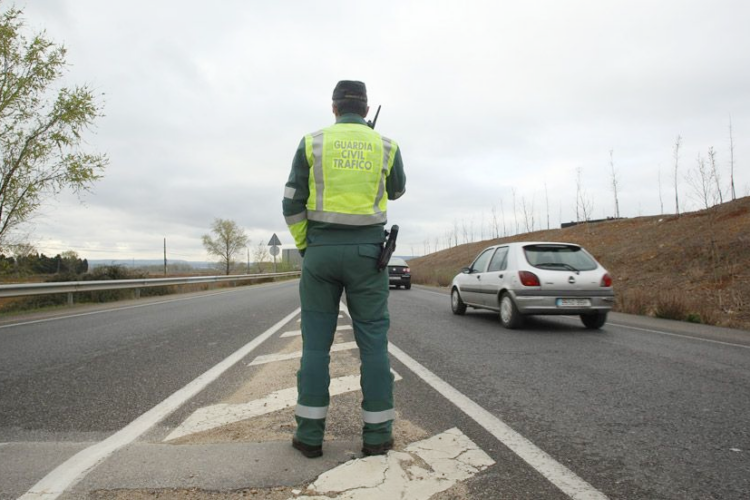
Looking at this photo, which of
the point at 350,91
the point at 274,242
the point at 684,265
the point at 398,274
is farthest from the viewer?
the point at 274,242

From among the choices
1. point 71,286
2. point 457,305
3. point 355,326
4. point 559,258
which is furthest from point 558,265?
point 71,286

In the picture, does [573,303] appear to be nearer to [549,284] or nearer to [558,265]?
[549,284]

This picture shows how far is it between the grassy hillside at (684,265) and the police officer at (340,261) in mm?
9177

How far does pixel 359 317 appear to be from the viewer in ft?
8.84

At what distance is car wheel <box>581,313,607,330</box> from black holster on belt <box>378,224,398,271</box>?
21.2ft

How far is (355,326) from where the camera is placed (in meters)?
2.71

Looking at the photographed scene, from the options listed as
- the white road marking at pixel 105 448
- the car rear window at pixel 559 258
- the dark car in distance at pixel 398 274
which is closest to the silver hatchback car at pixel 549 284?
the car rear window at pixel 559 258

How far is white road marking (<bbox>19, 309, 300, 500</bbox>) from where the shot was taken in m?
2.19

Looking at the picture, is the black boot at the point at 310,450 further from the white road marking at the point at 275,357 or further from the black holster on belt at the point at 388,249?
the white road marking at the point at 275,357

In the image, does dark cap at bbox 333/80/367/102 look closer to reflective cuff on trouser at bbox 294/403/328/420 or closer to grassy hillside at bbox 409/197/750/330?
reflective cuff on trouser at bbox 294/403/328/420

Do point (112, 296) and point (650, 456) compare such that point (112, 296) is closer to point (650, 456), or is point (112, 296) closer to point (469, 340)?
point (469, 340)

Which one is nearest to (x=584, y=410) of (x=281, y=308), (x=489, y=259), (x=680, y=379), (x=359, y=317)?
(x=680, y=379)

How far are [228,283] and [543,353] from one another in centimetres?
3116

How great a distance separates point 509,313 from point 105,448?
6.66 metres
